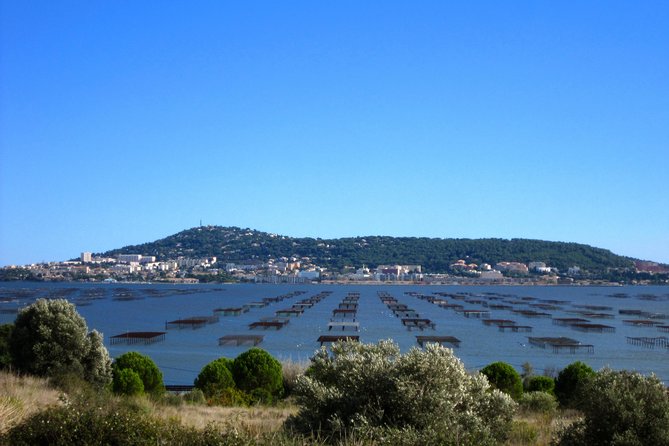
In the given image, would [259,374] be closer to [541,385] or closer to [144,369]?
[144,369]

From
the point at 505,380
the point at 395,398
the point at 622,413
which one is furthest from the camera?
the point at 505,380

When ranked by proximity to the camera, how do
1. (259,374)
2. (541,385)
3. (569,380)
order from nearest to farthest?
(569,380) → (259,374) → (541,385)

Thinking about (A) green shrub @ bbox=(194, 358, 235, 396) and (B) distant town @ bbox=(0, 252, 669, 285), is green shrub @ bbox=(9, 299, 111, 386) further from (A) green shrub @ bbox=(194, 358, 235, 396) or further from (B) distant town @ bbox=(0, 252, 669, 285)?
(B) distant town @ bbox=(0, 252, 669, 285)

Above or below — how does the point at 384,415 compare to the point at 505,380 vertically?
above

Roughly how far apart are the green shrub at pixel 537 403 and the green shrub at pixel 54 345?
30.8 feet

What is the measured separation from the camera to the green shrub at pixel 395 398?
256 inches

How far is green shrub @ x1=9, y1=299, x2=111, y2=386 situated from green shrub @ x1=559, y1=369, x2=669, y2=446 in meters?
11.9

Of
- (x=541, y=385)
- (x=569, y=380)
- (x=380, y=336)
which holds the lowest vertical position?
(x=380, y=336)

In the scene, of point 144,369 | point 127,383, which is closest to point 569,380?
point 144,369

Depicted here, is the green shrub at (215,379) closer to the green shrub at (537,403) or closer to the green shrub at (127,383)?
the green shrub at (127,383)

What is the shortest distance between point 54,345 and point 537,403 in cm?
1074

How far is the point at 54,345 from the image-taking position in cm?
1605

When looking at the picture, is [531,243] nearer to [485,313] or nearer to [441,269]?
[441,269]

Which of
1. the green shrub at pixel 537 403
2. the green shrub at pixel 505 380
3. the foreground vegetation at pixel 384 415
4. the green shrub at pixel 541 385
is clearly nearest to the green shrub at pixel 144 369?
the green shrub at pixel 505 380
